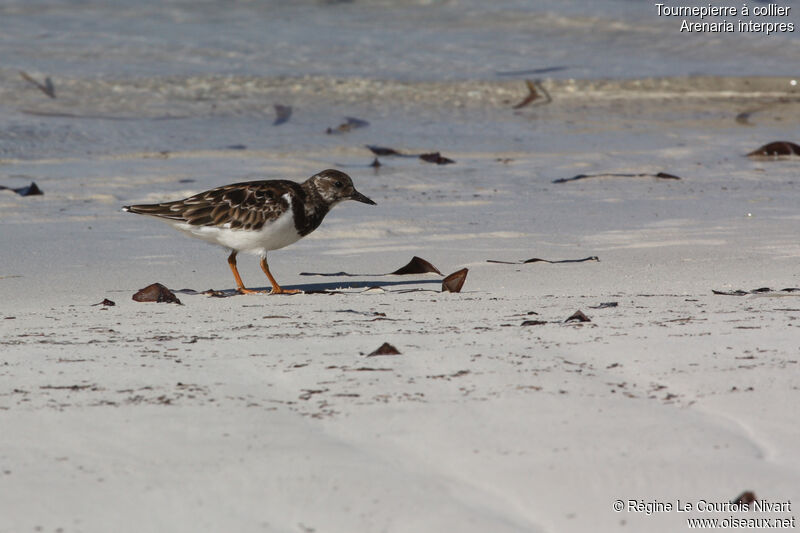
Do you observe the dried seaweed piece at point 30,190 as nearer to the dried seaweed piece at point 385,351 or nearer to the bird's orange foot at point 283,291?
the bird's orange foot at point 283,291

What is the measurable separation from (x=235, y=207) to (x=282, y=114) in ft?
20.6

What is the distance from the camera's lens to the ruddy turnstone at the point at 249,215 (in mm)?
5684

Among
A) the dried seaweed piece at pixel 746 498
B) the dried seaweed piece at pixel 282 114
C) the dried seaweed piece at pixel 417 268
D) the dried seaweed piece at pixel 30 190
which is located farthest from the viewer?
the dried seaweed piece at pixel 282 114

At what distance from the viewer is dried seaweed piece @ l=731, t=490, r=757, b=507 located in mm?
2340

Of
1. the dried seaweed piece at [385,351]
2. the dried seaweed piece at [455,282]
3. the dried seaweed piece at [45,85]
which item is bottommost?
the dried seaweed piece at [455,282]

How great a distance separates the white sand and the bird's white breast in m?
0.23

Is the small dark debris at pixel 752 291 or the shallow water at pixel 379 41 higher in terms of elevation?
the shallow water at pixel 379 41

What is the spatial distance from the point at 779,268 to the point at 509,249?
1530mm

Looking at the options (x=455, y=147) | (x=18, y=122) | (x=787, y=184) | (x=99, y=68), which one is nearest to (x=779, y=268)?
(x=787, y=184)

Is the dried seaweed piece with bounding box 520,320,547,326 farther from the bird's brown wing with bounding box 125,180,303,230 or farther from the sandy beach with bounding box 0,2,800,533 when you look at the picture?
the bird's brown wing with bounding box 125,180,303,230

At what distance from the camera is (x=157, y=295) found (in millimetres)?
4840

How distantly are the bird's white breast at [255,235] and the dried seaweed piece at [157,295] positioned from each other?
2.85 ft

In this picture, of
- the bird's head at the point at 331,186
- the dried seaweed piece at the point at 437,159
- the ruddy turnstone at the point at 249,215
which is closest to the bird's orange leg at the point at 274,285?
the ruddy turnstone at the point at 249,215

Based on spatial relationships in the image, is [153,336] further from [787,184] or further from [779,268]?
[787,184]
